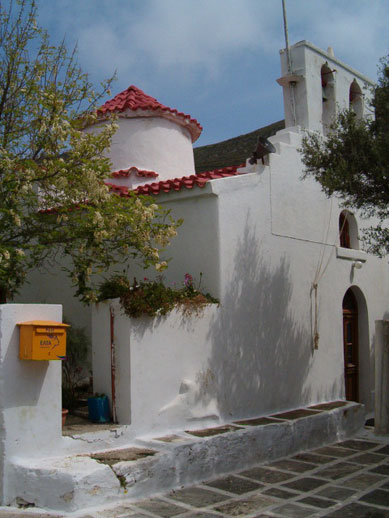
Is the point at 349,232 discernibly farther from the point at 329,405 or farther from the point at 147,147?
the point at 147,147

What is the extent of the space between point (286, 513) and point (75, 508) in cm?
201

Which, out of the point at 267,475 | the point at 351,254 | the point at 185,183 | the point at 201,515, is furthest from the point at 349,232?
the point at 201,515

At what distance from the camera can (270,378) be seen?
8578 mm

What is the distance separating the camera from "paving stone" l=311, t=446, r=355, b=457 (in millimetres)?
7984

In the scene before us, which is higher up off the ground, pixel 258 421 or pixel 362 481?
pixel 258 421

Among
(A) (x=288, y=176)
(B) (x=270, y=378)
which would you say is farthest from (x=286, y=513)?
(A) (x=288, y=176)

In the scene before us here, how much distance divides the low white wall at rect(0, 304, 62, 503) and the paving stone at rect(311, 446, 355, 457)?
4110 mm

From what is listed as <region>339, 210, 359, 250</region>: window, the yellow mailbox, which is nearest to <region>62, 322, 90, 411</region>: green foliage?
the yellow mailbox

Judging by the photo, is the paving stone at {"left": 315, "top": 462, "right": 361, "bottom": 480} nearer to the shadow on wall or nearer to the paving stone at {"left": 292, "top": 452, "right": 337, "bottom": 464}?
the paving stone at {"left": 292, "top": 452, "right": 337, "bottom": 464}

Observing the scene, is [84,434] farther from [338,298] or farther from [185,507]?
[338,298]

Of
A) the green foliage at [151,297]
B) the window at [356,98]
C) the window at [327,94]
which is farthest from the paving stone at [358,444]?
the window at [356,98]

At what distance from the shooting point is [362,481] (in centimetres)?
661

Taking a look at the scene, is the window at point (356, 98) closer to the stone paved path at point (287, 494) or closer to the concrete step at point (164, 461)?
the concrete step at point (164, 461)

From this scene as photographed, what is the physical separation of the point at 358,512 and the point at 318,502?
44 cm
